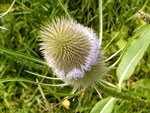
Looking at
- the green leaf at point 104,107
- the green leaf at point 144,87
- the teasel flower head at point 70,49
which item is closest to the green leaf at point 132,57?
the green leaf at point 104,107

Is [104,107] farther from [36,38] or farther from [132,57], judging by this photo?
[36,38]

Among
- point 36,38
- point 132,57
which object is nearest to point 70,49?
point 132,57

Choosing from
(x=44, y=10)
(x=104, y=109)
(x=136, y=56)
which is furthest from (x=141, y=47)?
(x=44, y=10)

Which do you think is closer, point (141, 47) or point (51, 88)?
point (141, 47)

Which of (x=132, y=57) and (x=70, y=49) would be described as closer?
(x=70, y=49)

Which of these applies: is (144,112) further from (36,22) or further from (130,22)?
(36,22)

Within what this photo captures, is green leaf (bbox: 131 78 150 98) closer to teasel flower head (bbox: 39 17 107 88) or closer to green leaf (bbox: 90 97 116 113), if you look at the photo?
green leaf (bbox: 90 97 116 113)
